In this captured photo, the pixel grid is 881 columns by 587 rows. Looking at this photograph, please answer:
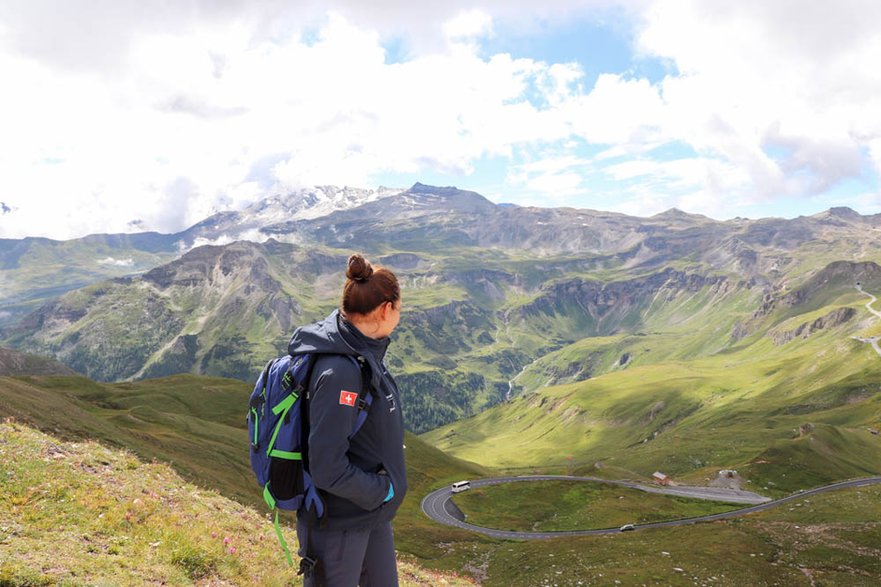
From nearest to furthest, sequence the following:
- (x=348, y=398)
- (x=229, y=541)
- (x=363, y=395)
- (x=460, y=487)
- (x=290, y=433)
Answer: (x=348, y=398), (x=290, y=433), (x=363, y=395), (x=229, y=541), (x=460, y=487)

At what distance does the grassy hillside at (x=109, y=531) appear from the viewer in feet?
36.5

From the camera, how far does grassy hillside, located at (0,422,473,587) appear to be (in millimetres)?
11133

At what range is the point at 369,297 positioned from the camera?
7852 mm

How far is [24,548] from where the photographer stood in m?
11.3

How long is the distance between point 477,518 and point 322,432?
101 m

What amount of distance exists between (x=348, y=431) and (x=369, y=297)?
2.02 m

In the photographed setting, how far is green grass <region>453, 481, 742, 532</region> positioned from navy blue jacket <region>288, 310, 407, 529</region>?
8871 centimetres

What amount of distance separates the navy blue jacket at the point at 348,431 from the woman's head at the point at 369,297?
0.18 metres

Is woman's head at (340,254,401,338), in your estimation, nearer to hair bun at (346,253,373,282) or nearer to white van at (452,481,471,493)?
hair bun at (346,253,373,282)

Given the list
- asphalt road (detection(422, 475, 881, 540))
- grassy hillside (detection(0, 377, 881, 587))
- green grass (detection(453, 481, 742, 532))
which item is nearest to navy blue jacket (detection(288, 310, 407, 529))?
grassy hillside (detection(0, 377, 881, 587))

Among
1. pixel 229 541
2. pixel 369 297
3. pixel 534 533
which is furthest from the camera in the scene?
pixel 534 533

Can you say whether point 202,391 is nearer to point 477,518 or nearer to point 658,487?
point 477,518

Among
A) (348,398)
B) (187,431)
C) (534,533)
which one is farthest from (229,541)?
(187,431)

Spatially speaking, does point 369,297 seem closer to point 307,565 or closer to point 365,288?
point 365,288
